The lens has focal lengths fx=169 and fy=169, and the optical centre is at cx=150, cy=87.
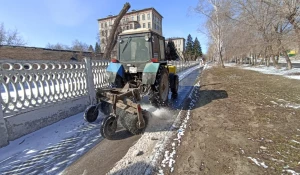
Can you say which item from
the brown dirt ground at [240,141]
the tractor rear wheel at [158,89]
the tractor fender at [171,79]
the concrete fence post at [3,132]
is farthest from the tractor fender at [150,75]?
the concrete fence post at [3,132]

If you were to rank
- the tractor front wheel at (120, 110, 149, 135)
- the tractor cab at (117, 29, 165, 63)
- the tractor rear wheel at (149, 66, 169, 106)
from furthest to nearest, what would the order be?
the tractor cab at (117, 29, 165, 63), the tractor rear wheel at (149, 66, 169, 106), the tractor front wheel at (120, 110, 149, 135)

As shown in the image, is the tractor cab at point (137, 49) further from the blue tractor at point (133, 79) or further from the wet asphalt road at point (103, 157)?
the wet asphalt road at point (103, 157)

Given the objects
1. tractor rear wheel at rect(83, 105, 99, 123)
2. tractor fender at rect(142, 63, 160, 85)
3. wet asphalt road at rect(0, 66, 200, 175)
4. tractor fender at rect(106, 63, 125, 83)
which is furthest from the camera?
tractor fender at rect(106, 63, 125, 83)

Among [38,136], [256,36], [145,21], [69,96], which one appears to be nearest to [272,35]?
[256,36]

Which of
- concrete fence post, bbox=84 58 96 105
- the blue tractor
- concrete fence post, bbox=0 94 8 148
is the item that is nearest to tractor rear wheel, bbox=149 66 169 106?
the blue tractor

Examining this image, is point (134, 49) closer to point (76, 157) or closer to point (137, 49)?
point (137, 49)

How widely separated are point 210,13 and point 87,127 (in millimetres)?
27836

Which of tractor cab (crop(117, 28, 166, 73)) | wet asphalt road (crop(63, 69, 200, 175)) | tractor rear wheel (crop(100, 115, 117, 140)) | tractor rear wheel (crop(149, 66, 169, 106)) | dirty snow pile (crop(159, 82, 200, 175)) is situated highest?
tractor cab (crop(117, 28, 166, 73))

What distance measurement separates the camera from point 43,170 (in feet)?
8.53

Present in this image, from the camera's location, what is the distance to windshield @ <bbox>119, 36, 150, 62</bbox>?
5.18 metres

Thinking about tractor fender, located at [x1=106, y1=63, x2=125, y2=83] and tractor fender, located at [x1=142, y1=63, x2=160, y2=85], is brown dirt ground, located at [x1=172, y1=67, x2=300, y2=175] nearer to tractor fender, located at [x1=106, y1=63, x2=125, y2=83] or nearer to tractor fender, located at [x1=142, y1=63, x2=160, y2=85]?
tractor fender, located at [x1=142, y1=63, x2=160, y2=85]

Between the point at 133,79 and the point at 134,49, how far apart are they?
3.14ft

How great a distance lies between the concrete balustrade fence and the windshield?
1211 millimetres

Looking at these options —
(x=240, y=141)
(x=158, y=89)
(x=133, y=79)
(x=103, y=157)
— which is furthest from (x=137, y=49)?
(x=240, y=141)
